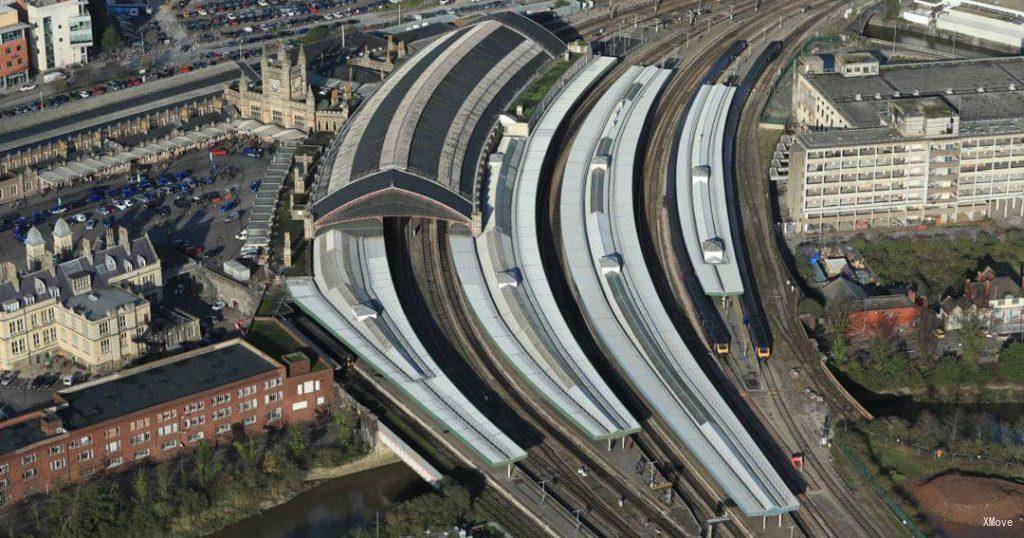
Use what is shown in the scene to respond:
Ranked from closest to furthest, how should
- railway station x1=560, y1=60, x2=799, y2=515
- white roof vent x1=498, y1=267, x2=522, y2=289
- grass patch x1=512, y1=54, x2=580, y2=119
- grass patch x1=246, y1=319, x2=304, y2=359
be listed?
railway station x1=560, y1=60, x2=799, y2=515, grass patch x1=246, y1=319, x2=304, y2=359, white roof vent x1=498, y1=267, x2=522, y2=289, grass patch x1=512, y1=54, x2=580, y2=119

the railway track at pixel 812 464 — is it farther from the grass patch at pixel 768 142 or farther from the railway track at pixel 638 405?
the grass patch at pixel 768 142

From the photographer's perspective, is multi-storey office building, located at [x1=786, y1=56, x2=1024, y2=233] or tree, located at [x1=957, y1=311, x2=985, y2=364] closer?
tree, located at [x1=957, y1=311, x2=985, y2=364]

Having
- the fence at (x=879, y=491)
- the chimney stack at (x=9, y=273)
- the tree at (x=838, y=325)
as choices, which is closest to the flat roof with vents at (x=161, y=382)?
the chimney stack at (x=9, y=273)

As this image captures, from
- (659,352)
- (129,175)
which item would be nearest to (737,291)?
(659,352)

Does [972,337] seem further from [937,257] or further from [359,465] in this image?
[359,465]

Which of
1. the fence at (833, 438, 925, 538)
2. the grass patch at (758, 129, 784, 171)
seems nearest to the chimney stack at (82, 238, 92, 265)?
the fence at (833, 438, 925, 538)

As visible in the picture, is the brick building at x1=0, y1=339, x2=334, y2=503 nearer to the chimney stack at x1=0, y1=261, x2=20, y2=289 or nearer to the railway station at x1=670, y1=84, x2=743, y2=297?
the chimney stack at x1=0, y1=261, x2=20, y2=289

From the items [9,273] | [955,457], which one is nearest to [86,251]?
[9,273]
